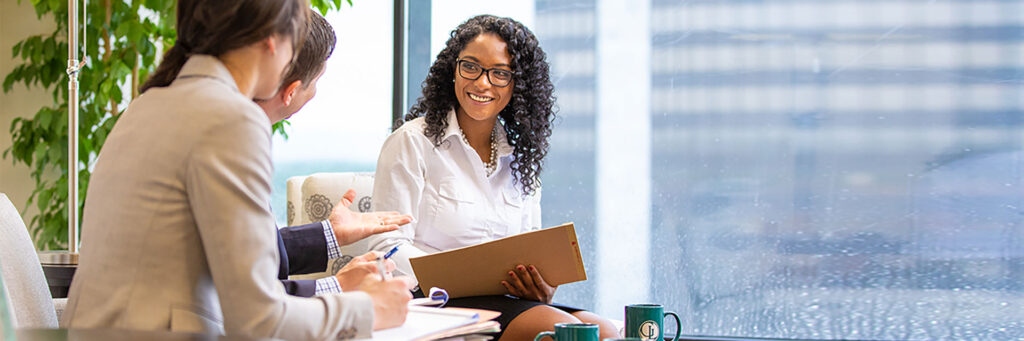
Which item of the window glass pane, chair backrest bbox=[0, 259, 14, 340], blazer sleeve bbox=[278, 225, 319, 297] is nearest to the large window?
the window glass pane

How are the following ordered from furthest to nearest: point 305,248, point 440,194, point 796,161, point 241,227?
1. point 796,161
2. point 440,194
3. point 305,248
4. point 241,227

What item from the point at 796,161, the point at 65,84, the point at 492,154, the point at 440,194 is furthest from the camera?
the point at 65,84

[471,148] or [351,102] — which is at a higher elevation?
[351,102]

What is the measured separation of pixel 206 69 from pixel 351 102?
261cm

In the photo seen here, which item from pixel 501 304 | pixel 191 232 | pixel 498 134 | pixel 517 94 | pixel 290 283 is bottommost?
pixel 501 304

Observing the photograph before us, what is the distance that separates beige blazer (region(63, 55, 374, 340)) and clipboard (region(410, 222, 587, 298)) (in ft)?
2.28

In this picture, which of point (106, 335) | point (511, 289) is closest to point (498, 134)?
point (511, 289)

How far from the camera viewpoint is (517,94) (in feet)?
7.65

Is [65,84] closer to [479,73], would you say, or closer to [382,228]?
[479,73]

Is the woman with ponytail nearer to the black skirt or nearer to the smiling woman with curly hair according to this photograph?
the black skirt

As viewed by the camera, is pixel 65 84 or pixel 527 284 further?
pixel 65 84

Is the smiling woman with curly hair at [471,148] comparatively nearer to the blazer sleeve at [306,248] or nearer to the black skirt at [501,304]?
the black skirt at [501,304]

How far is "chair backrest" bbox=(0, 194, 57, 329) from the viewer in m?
1.36

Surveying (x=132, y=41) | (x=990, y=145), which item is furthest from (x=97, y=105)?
(x=990, y=145)
